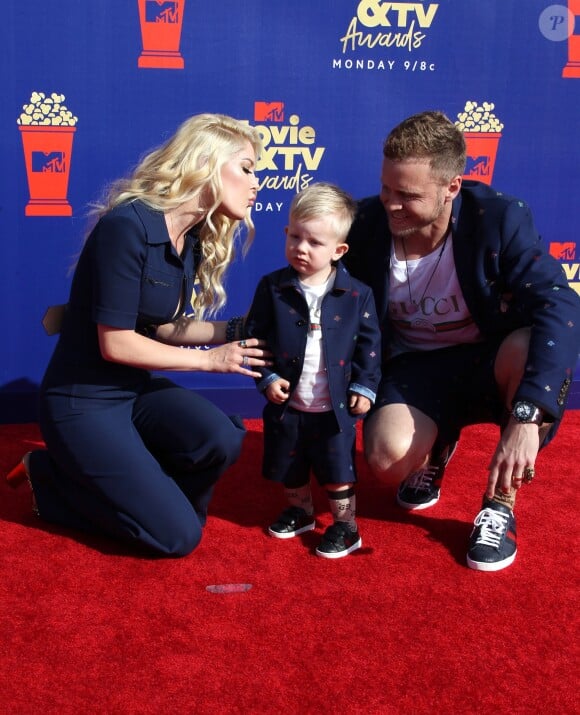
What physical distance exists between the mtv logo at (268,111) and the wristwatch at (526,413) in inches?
65.8

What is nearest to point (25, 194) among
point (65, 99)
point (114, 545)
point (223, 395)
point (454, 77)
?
point (65, 99)

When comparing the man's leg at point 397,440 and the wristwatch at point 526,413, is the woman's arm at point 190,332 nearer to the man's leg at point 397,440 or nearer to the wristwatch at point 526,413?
the man's leg at point 397,440

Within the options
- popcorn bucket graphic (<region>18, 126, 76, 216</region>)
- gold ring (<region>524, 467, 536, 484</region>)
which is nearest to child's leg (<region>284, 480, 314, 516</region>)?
gold ring (<region>524, 467, 536, 484</region>)

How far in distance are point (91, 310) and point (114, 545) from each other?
0.69 metres

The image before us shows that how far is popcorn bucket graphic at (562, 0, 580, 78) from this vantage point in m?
3.62

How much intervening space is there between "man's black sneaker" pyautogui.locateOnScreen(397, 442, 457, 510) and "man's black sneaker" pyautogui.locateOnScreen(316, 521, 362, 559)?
35cm

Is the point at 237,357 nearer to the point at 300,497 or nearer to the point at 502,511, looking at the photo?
the point at 300,497

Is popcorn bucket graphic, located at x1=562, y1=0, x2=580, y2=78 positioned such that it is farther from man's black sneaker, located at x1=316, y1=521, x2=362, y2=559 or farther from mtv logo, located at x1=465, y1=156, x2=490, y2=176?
man's black sneaker, located at x1=316, y1=521, x2=362, y2=559

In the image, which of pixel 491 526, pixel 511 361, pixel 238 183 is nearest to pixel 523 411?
pixel 511 361

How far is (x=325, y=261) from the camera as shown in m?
2.47

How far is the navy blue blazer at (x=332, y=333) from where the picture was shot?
8.16 ft

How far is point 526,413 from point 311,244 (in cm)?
73

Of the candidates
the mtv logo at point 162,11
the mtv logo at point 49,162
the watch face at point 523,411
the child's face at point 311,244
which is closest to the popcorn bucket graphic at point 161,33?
the mtv logo at point 162,11

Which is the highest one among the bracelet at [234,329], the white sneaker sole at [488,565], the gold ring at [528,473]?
the bracelet at [234,329]
